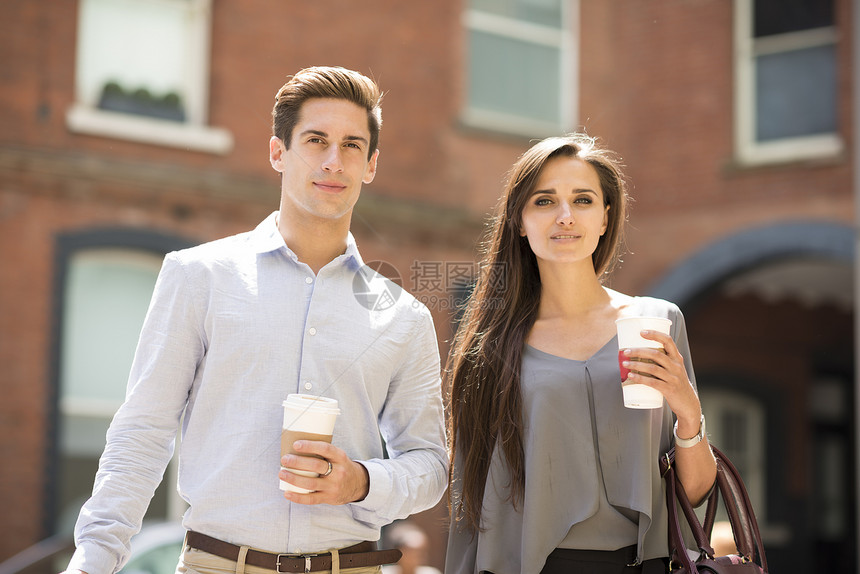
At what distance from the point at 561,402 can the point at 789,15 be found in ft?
27.6

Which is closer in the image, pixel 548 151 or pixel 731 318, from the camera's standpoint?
pixel 548 151

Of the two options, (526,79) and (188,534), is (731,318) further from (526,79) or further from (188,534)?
(188,534)

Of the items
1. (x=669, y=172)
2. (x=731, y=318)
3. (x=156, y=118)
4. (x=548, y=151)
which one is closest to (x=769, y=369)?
(x=731, y=318)

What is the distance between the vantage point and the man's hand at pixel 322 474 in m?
2.31

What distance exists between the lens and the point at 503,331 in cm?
303

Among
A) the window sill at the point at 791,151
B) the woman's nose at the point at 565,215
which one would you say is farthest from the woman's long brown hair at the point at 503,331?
the window sill at the point at 791,151

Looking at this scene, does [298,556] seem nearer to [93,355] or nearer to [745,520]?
[745,520]

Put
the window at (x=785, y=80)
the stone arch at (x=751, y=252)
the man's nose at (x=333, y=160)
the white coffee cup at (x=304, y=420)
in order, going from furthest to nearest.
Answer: the window at (x=785, y=80)
the stone arch at (x=751, y=252)
the man's nose at (x=333, y=160)
the white coffee cup at (x=304, y=420)

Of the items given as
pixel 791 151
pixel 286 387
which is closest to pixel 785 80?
pixel 791 151

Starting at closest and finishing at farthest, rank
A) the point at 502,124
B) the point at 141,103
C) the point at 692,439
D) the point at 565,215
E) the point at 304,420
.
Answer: the point at 304,420 → the point at 692,439 → the point at 565,215 → the point at 141,103 → the point at 502,124

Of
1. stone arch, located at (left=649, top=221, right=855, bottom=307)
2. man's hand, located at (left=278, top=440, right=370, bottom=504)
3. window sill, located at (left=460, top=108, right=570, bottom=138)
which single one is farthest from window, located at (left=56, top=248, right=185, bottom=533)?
man's hand, located at (left=278, top=440, right=370, bottom=504)

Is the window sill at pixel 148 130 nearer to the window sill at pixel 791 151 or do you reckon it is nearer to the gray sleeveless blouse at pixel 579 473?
the window sill at pixel 791 151

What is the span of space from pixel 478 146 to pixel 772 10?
3.16 metres

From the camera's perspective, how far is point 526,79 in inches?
414
